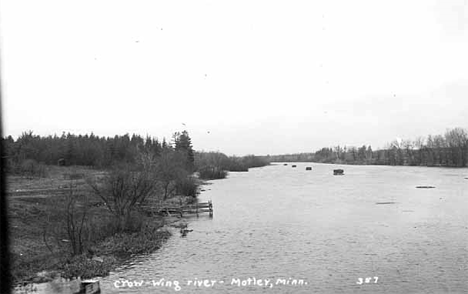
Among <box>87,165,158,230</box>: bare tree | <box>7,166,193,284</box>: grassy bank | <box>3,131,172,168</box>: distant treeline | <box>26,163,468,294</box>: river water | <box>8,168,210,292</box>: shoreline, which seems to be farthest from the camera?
<box>3,131,172,168</box>: distant treeline

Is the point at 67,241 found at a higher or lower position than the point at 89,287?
higher

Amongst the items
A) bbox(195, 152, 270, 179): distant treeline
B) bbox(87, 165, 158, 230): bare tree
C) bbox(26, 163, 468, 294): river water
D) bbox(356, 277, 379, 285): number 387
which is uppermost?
bbox(195, 152, 270, 179): distant treeline

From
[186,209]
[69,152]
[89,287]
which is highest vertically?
[69,152]

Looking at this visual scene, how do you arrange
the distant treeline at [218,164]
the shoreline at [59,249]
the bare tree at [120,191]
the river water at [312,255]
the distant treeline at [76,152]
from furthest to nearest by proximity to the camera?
the distant treeline at [218,164]
the distant treeline at [76,152]
the bare tree at [120,191]
the shoreline at [59,249]
the river water at [312,255]

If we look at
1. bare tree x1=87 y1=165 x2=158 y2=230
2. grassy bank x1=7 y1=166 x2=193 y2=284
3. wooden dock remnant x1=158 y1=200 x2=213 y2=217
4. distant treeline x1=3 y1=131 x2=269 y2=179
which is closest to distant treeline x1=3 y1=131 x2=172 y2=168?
distant treeline x1=3 y1=131 x2=269 y2=179

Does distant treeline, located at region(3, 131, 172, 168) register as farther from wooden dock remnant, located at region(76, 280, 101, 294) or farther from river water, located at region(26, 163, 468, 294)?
wooden dock remnant, located at region(76, 280, 101, 294)

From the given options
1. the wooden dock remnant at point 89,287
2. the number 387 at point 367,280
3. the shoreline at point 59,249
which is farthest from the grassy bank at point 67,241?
the number 387 at point 367,280

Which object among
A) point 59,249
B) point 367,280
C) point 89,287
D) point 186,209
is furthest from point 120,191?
point 367,280

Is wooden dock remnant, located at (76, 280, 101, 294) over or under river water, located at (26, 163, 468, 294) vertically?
over

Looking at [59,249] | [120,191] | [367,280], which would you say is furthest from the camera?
[120,191]

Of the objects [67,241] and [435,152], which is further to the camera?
[435,152]

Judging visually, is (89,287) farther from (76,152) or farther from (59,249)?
(76,152)

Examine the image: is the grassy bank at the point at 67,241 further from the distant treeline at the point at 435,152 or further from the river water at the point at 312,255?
the distant treeline at the point at 435,152

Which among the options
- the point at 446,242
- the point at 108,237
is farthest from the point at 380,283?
the point at 108,237
